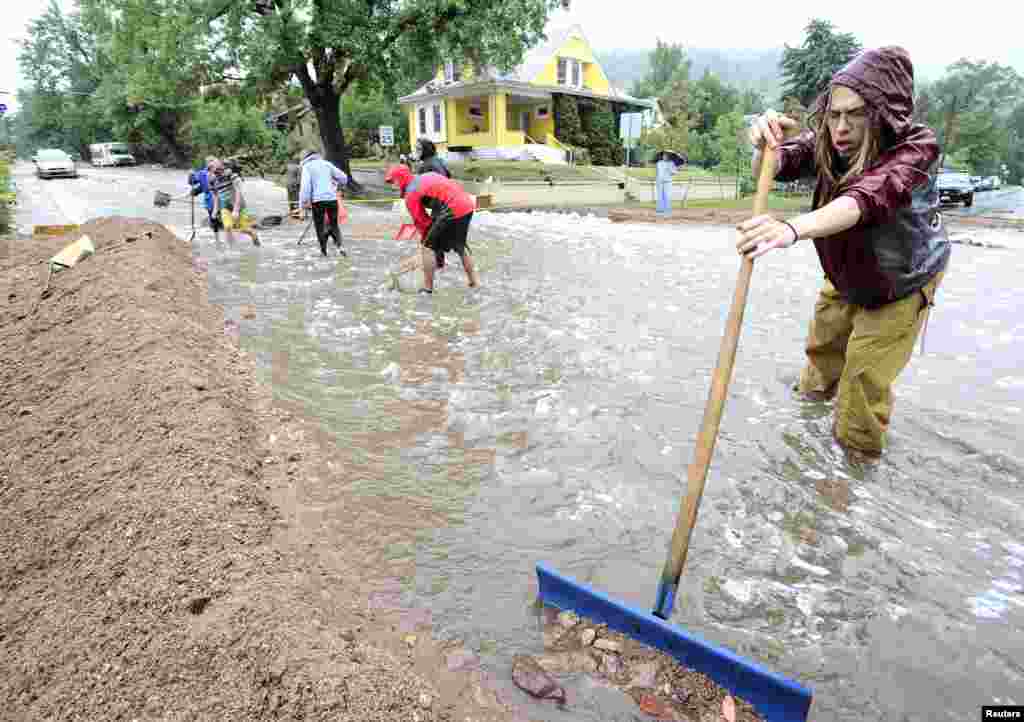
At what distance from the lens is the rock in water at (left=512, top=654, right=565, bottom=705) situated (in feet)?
7.18

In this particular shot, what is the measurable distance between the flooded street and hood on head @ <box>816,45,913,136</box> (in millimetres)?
1978

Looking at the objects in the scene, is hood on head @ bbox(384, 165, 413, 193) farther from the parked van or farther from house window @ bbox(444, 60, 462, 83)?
the parked van

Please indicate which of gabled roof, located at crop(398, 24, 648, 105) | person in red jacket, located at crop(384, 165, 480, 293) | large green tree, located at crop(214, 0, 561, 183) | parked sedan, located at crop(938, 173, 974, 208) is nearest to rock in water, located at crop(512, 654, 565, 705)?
person in red jacket, located at crop(384, 165, 480, 293)

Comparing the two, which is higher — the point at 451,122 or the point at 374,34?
the point at 374,34

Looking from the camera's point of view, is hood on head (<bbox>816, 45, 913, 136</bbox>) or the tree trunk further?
the tree trunk

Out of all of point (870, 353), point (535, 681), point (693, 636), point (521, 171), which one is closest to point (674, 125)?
point (521, 171)

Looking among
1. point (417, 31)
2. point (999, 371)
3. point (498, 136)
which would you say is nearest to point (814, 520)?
point (999, 371)

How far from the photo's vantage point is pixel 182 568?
2.41 m

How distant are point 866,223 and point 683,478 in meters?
1.69

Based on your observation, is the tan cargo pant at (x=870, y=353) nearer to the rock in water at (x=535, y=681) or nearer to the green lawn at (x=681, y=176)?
the rock in water at (x=535, y=681)

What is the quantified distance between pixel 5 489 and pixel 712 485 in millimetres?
3756

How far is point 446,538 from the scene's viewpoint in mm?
3107

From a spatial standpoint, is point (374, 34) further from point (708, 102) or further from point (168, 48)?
point (708, 102)

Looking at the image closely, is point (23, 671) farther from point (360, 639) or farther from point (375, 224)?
point (375, 224)
